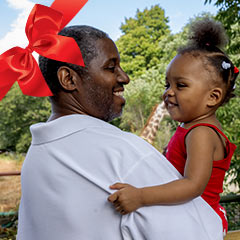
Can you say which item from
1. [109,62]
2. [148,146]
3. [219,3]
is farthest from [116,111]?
[219,3]

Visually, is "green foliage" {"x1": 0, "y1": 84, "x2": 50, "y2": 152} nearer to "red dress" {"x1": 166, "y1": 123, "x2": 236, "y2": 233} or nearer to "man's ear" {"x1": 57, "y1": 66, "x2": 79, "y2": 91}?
"red dress" {"x1": 166, "y1": 123, "x2": 236, "y2": 233}

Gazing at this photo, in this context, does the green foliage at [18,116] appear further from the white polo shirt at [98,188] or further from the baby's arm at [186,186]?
the white polo shirt at [98,188]

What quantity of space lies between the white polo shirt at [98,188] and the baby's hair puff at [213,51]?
69 centimetres

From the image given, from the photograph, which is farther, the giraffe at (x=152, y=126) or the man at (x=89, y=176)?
the giraffe at (x=152, y=126)

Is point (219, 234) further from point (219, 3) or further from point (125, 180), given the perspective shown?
point (219, 3)

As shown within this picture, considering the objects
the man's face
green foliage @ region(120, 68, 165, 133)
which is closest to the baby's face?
the man's face

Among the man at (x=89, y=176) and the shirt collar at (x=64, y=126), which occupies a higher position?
the shirt collar at (x=64, y=126)

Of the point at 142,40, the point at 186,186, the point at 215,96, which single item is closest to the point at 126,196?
the point at 186,186

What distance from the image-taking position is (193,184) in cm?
112

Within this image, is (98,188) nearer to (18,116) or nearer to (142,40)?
(18,116)

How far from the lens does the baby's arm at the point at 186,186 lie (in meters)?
0.86

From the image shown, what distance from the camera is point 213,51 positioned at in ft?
5.20

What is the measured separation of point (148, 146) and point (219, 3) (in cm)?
408

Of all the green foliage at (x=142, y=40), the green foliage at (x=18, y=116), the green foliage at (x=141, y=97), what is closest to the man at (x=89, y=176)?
the green foliage at (x=141, y=97)
